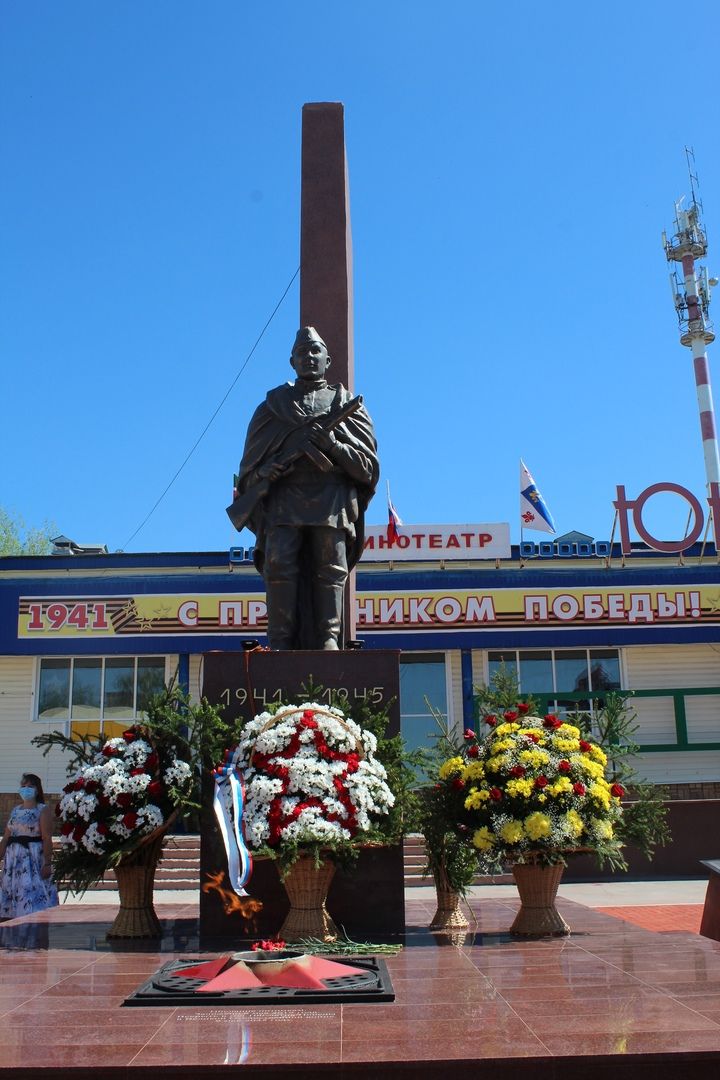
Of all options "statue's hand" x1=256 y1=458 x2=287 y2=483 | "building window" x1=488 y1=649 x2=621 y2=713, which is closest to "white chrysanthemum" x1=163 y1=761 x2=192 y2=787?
"statue's hand" x1=256 y1=458 x2=287 y2=483

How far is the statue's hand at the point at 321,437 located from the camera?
22.6 ft

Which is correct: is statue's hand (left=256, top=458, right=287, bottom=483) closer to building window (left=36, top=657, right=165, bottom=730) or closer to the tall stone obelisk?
the tall stone obelisk

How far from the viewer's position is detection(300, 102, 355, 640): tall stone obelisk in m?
8.34

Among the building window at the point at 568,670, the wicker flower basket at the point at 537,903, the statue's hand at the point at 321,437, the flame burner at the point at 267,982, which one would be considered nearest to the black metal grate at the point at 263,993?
the flame burner at the point at 267,982

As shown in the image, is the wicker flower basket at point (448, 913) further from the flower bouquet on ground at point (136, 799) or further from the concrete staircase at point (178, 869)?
the concrete staircase at point (178, 869)

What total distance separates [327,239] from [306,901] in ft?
17.3

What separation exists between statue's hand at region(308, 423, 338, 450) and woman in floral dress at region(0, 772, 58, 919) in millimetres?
3277

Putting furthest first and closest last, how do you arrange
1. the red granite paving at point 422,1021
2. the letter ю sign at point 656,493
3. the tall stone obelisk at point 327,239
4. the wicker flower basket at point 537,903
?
the letter ю sign at point 656,493 → the tall stone obelisk at point 327,239 → the wicker flower basket at point 537,903 → the red granite paving at point 422,1021

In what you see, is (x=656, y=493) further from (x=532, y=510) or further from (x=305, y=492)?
(x=305, y=492)

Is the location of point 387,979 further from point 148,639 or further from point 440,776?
point 148,639

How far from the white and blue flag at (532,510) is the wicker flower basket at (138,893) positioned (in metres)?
16.7

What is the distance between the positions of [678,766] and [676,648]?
2.28m

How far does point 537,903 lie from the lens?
5.86 m

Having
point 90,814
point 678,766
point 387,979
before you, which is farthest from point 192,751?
point 678,766
